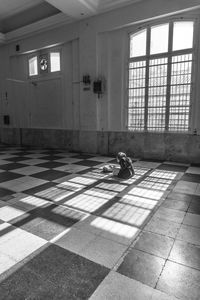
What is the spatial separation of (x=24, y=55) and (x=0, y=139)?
147 inches

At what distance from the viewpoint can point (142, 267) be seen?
5.42 feet

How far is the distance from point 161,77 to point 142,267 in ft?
16.2

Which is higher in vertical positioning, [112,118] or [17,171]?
[112,118]

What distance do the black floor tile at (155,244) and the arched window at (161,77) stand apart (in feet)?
12.9

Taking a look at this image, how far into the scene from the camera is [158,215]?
8.29 feet

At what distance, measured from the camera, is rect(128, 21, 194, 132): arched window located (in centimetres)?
526

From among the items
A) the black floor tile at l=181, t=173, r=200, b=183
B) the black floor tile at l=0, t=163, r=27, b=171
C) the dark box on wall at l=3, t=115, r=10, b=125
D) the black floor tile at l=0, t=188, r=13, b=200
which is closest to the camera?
the black floor tile at l=0, t=188, r=13, b=200

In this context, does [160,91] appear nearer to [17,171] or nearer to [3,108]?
[17,171]

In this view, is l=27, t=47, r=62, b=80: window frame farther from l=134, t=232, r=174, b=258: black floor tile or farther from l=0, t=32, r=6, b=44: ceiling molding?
l=134, t=232, r=174, b=258: black floor tile

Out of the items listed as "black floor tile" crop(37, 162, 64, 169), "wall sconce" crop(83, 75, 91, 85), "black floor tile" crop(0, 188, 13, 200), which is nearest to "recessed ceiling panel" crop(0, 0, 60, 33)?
"wall sconce" crop(83, 75, 91, 85)

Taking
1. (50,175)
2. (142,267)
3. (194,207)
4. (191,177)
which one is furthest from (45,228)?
(191,177)

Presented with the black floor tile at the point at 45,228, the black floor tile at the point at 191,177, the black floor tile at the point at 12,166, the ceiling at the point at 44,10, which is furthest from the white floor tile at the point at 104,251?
the ceiling at the point at 44,10

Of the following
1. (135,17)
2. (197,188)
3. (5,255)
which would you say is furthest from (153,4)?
(5,255)

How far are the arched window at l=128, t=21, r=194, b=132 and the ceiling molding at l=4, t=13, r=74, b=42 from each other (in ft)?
7.57
